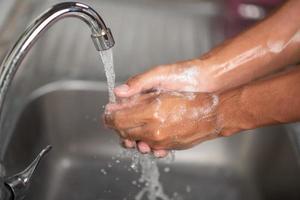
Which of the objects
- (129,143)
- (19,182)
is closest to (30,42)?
(19,182)

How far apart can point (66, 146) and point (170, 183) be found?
0.75 ft

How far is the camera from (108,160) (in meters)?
0.87

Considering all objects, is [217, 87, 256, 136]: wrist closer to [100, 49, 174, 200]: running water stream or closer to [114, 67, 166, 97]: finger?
[114, 67, 166, 97]: finger

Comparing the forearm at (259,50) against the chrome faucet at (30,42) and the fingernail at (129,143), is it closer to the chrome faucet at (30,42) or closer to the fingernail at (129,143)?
the fingernail at (129,143)

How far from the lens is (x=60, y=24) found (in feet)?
3.10

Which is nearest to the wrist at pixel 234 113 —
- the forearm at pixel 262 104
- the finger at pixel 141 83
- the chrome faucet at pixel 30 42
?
the forearm at pixel 262 104

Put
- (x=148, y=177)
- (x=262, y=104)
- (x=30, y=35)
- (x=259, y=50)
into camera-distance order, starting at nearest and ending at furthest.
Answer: (x=30, y=35), (x=262, y=104), (x=259, y=50), (x=148, y=177)

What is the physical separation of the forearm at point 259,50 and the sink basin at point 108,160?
0.47ft

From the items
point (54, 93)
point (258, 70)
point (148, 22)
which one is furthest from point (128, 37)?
point (258, 70)

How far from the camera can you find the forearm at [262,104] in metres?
0.58

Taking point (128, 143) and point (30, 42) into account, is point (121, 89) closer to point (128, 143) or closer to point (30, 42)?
point (128, 143)

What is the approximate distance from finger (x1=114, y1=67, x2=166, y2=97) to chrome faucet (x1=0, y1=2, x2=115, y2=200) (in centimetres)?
15

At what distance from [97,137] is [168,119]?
302 mm

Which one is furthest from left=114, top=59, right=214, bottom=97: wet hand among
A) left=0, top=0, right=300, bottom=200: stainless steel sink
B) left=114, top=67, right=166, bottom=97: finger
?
left=0, top=0, right=300, bottom=200: stainless steel sink
